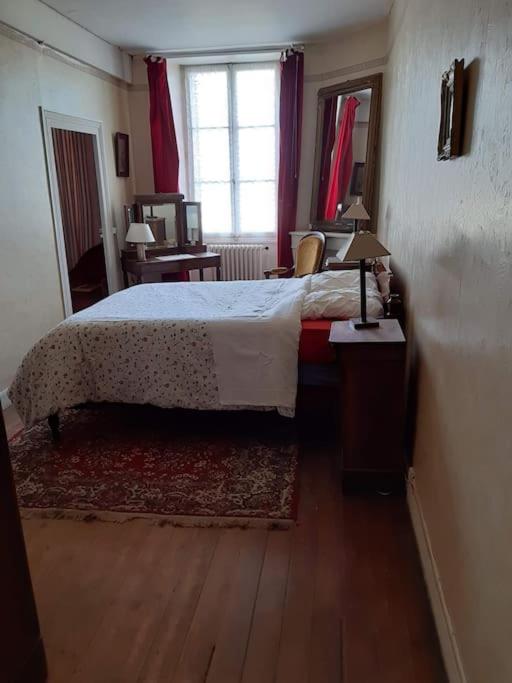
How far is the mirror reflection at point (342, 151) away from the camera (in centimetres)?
473

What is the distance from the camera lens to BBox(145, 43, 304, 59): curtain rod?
515 cm

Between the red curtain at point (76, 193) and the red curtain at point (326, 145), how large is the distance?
2308 mm

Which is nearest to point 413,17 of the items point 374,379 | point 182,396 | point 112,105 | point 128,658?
point 374,379

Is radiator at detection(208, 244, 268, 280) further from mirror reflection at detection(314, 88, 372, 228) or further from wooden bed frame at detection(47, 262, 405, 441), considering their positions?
wooden bed frame at detection(47, 262, 405, 441)

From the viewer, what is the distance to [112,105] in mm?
5191

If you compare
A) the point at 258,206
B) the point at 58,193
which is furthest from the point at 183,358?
the point at 258,206

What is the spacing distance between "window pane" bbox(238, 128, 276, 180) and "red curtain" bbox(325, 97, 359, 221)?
95 cm

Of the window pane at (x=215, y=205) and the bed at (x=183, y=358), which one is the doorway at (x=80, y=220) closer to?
the window pane at (x=215, y=205)

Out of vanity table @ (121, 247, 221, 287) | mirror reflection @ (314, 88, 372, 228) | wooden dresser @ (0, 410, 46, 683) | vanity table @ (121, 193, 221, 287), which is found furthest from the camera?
vanity table @ (121, 193, 221, 287)

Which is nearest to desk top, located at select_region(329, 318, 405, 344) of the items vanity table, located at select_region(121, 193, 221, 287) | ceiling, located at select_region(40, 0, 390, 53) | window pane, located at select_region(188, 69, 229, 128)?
ceiling, located at select_region(40, 0, 390, 53)

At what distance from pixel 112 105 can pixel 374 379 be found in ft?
14.2

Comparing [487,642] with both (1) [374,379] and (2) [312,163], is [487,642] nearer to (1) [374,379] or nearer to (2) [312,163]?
(1) [374,379]

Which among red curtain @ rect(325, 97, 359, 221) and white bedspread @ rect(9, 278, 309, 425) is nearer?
white bedspread @ rect(9, 278, 309, 425)

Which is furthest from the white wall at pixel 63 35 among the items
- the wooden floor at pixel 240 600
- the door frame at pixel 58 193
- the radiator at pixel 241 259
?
the wooden floor at pixel 240 600
